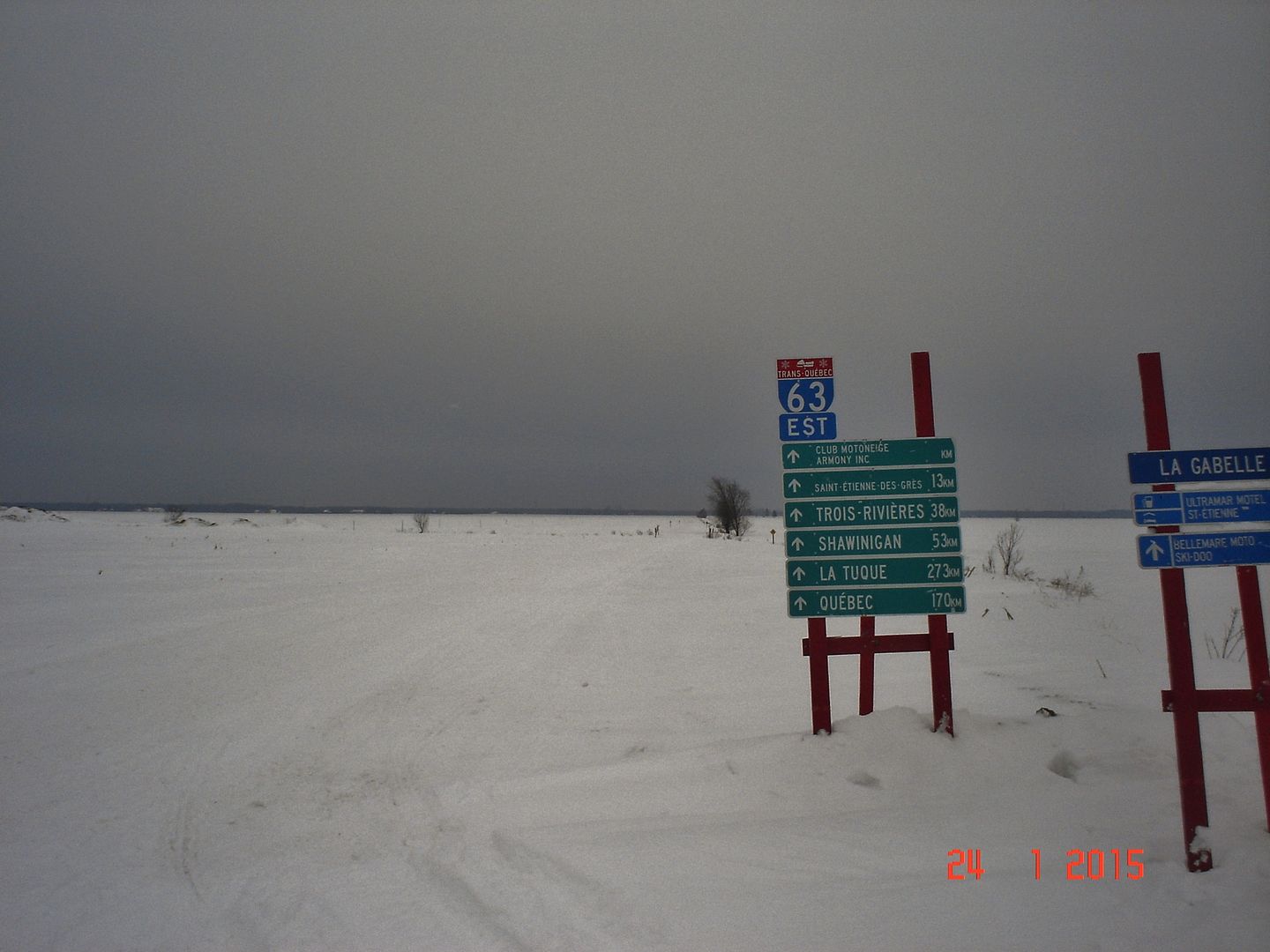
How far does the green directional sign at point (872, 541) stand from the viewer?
4648mm

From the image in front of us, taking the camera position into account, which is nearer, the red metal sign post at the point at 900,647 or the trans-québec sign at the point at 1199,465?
the trans-québec sign at the point at 1199,465

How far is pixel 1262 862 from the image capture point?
3025 mm

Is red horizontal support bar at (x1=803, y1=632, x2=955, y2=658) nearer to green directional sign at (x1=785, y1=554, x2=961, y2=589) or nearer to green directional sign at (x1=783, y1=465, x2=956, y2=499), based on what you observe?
green directional sign at (x1=785, y1=554, x2=961, y2=589)

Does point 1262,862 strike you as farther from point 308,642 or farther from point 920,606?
point 308,642

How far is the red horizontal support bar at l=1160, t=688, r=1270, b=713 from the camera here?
3168 millimetres

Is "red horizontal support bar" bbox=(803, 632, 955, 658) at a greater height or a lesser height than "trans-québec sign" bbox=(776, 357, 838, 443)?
lesser

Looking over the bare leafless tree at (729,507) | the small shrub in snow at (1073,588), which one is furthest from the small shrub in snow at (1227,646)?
the bare leafless tree at (729,507)

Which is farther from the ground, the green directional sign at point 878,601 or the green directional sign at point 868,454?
the green directional sign at point 868,454

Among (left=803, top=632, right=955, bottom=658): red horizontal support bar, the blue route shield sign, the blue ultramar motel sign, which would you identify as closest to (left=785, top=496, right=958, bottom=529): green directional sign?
the blue route shield sign

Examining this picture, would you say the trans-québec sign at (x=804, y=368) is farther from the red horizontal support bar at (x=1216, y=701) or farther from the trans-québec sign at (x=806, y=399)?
the red horizontal support bar at (x=1216, y=701)

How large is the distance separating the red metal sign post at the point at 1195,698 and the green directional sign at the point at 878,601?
1356 mm

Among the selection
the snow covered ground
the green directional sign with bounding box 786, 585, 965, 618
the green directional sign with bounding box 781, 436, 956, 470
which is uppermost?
the green directional sign with bounding box 781, 436, 956, 470

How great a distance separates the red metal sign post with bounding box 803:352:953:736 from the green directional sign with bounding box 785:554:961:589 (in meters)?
0.27

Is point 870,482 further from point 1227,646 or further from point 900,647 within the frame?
point 1227,646
